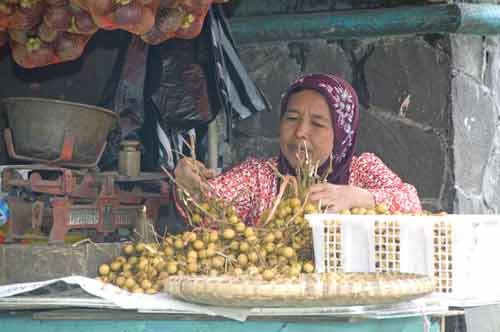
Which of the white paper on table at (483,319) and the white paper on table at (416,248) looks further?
the white paper on table at (483,319)

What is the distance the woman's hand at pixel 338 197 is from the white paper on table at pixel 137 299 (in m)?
0.67

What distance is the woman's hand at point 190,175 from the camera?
3611mm

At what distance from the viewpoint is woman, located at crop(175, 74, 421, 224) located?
4223 millimetres

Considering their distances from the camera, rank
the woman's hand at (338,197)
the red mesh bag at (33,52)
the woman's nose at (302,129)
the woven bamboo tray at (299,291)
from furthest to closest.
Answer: the woman's nose at (302,129), the red mesh bag at (33,52), the woman's hand at (338,197), the woven bamboo tray at (299,291)

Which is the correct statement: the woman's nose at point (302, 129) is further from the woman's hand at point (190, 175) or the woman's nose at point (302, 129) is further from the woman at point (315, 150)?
the woman's hand at point (190, 175)

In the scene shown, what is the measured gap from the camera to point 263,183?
441 centimetres

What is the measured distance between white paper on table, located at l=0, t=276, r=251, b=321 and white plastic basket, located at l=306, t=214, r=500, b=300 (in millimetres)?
422

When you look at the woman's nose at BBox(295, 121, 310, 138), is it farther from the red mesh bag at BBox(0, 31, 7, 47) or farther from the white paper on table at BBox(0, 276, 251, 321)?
the white paper on table at BBox(0, 276, 251, 321)

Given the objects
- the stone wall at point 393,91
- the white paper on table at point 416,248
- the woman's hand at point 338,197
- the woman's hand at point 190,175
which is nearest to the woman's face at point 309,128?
the woman's hand at point 338,197

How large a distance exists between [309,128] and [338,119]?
0.46 ft

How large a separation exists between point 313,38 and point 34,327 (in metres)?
2.50

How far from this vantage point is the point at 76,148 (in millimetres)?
4102

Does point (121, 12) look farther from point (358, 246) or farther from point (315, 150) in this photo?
point (358, 246)

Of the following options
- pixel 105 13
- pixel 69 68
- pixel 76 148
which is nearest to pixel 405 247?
pixel 105 13
